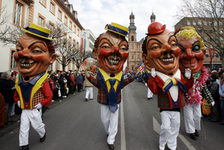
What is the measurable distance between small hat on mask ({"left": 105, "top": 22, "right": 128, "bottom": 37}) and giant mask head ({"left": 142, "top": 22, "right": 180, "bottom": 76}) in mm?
559

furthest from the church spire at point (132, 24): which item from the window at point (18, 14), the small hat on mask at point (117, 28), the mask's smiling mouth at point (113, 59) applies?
the mask's smiling mouth at point (113, 59)

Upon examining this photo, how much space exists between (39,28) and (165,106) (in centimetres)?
324

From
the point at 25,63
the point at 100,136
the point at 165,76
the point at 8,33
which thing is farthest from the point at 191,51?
the point at 8,33

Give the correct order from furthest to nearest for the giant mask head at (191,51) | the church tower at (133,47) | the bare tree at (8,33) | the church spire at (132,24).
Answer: the church tower at (133,47) < the church spire at (132,24) < the bare tree at (8,33) < the giant mask head at (191,51)

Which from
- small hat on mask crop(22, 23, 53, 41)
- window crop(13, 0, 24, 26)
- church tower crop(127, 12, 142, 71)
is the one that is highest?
church tower crop(127, 12, 142, 71)

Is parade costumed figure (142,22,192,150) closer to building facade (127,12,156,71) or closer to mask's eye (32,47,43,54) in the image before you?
mask's eye (32,47,43,54)

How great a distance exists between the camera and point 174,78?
8.22 feet

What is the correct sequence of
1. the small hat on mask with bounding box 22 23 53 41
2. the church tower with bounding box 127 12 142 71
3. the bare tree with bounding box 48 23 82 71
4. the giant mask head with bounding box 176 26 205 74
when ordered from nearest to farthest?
1. the small hat on mask with bounding box 22 23 53 41
2. the giant mask head with bounding box 176 26 205 74
3. the bare tree with bounding box 48 23 82 71
4. the church tower with bounding box 127 12 142 71

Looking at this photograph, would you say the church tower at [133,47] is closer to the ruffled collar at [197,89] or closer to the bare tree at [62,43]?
the bare tree at [62,43]

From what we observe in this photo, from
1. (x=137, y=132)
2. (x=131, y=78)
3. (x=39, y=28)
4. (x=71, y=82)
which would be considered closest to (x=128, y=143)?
(x=137, y=132)

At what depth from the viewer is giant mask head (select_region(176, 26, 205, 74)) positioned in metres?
2.95

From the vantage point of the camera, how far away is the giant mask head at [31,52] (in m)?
2.66

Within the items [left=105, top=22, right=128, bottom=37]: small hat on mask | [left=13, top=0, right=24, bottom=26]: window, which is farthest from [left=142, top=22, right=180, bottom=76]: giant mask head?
[left=13, top=0, right=24, bottom=26]: window

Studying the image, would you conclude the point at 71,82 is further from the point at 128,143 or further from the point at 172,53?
the point at 172,53
